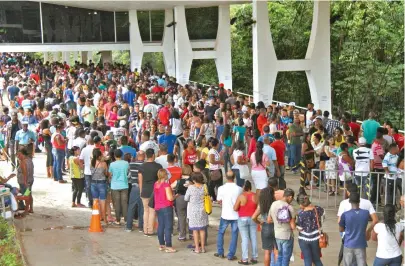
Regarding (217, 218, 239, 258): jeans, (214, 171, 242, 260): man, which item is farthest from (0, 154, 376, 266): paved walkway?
(214, 171, 242, 260): man

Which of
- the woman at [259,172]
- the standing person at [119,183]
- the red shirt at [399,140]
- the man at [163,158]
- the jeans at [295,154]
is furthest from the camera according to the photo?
the jeans at [295,154]

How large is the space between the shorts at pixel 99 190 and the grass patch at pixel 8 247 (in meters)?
1.60

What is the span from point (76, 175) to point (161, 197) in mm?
3640

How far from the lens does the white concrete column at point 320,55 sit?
29875 millimetres

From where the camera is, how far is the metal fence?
580 inches

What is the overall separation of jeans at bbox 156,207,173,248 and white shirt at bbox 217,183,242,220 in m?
1.08

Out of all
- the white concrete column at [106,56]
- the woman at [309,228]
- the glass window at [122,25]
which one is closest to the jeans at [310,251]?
the woman at [309,228]

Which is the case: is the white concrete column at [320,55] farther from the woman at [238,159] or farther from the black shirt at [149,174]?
the black shirt at [149,174]

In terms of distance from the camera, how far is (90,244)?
44.5ft

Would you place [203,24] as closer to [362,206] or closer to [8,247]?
[8,247]

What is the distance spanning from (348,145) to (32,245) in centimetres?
648

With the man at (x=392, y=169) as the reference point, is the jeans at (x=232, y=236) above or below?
below

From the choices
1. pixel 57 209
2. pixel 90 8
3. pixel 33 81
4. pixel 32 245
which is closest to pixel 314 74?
pixel 33 81

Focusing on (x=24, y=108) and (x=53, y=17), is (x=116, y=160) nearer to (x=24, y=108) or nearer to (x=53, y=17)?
(x=24, y=108)
